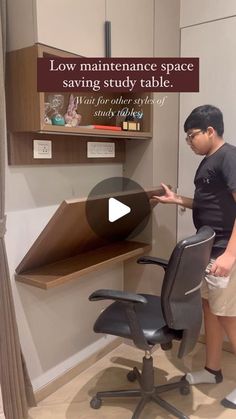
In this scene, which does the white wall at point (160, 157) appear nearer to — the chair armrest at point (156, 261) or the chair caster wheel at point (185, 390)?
the chair armrest at point (156, 261)

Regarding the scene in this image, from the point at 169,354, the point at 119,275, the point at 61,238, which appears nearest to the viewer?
the point at 61,238

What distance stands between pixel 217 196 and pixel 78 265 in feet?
2.71

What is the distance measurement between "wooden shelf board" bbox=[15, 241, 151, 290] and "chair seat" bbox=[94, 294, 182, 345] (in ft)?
0.85

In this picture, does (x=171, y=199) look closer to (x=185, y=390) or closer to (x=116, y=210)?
(x=116, y=210)

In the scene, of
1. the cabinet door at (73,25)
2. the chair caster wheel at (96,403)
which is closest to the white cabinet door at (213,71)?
the cabinet door at (73,25)

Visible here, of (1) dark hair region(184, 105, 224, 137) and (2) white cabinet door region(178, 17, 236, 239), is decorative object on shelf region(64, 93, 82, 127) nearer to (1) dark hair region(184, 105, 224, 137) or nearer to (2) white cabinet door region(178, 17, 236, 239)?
(1) dark hair region(184, 105, 224, 137)

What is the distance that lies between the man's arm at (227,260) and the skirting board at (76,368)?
1049 millimetres

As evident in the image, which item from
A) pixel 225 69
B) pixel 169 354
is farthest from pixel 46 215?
pixel 225 69

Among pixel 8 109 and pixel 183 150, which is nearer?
pixel 8 109

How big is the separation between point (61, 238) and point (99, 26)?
1.08 m

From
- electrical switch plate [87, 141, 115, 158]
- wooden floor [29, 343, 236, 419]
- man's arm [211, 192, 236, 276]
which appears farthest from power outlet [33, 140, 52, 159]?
wooden floor [29, 343, 236, 419]

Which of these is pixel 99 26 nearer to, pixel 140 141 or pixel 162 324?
pixel 140 141

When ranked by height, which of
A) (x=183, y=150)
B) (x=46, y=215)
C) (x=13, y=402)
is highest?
(x=183, y=150)

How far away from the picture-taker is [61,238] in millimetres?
1679
